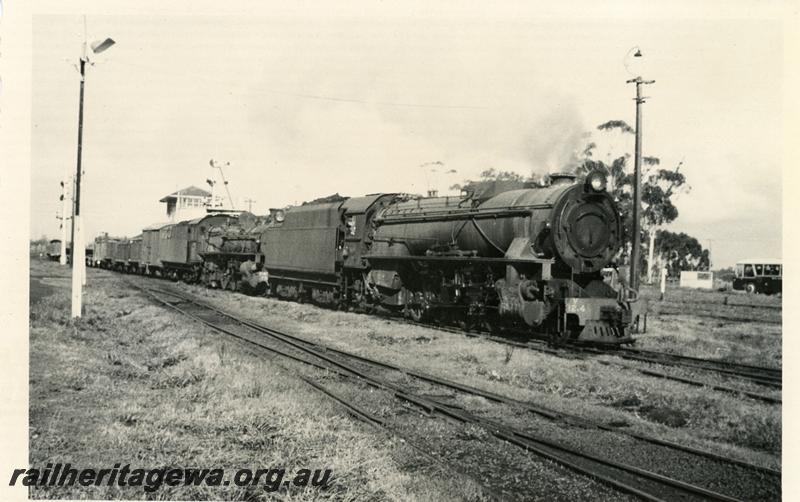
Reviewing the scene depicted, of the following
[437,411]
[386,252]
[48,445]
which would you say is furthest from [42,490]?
[386,252]

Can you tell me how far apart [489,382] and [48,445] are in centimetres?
512

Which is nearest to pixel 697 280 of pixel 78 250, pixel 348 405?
pixel 78 250

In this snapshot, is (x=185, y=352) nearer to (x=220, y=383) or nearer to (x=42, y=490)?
(x=220, y=383)

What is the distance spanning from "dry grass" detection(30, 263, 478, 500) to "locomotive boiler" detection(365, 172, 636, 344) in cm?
432

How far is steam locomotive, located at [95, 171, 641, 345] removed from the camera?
9.75 meters

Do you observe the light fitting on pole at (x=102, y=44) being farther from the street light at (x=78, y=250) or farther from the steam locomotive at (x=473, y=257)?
the steam locomotive at (x=473, y=257)

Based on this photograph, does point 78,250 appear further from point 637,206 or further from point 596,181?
point 637,206

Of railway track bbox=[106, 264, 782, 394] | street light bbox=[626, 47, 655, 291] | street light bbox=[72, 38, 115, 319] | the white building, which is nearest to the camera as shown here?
railway track bbox=[106, 264, 782, 394]

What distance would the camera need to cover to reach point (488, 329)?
11.7 metres

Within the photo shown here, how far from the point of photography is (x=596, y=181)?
1001 cm

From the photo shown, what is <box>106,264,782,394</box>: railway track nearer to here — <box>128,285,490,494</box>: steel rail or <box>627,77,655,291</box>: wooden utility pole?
<box>627,77,655,291</box>: wooden utility pole

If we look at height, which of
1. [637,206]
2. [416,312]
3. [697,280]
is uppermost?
[637,206]

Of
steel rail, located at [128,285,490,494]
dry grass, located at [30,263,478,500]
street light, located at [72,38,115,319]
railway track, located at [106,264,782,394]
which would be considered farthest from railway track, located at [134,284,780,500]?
street light, located at [72,38,115,319]

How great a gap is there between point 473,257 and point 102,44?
6851 mm
